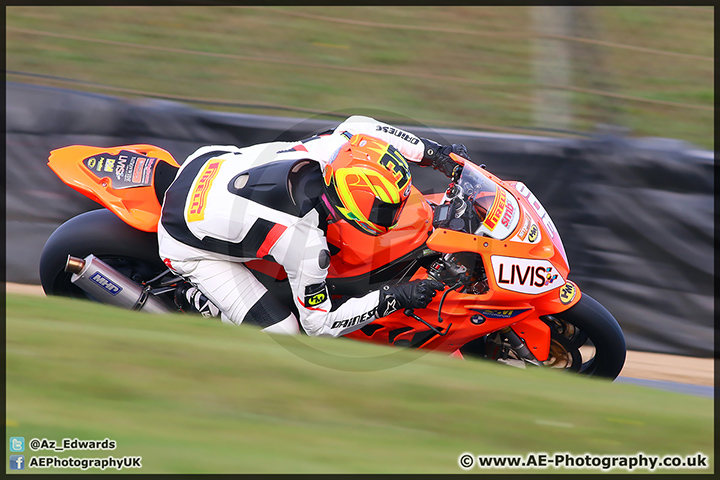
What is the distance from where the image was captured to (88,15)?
27.9ft

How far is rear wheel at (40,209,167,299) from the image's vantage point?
4.23m

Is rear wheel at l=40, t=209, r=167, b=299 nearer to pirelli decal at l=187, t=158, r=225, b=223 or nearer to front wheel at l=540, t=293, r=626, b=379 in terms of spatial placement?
pirelli decal at l=187, t=158, r=225, b=223

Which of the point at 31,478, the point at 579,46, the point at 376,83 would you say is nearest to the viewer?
the point at 31,478

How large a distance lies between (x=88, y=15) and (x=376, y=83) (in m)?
3.74

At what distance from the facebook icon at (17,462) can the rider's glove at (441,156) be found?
2841 millimetres

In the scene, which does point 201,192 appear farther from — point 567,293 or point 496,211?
point 567,293

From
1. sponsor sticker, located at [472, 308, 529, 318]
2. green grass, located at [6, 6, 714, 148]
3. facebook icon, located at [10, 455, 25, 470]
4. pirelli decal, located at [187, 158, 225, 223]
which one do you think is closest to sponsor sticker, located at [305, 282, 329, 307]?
pirelli decal, located at [187, 158, 225, 223]

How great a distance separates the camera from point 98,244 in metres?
4.22

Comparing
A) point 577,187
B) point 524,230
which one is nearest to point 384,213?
point 524,230

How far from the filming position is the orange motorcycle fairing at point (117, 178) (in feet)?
13.6

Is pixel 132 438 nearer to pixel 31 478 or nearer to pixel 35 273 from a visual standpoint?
pixel 31 478

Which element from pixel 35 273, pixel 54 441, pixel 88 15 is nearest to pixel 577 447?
pixel 54 441

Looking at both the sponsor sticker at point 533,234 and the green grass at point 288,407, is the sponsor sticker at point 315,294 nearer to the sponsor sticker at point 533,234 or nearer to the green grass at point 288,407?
the green grass at point 288,407

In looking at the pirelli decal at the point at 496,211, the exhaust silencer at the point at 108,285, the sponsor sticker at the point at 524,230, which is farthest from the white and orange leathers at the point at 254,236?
the sponsor sticker at the point at 524,230
